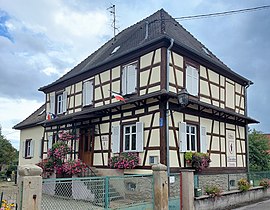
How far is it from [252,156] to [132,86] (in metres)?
13.5

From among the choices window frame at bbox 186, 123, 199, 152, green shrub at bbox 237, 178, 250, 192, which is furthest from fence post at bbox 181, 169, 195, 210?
green shrub at bbox 237, 178, 250, 192

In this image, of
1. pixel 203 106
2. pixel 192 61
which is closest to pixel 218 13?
pixel 192 61

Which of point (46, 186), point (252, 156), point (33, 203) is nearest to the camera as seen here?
point (33, 203)

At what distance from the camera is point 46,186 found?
6.28 m

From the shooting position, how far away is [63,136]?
15367 mm

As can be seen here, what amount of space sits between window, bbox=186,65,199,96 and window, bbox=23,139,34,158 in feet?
43.0

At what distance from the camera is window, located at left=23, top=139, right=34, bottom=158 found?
21.2 meters

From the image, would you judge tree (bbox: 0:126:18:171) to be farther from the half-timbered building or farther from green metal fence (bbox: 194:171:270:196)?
green metal fence (bbox: 194:171:270:196)

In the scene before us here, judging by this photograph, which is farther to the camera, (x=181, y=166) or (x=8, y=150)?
(x=8, y=150)

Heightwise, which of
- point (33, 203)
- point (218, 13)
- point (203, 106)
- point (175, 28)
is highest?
point (175, 28)

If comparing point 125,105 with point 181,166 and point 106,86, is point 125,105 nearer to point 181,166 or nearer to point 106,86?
point 106,86

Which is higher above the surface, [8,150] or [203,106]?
[203,106]

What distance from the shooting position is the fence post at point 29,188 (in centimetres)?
511

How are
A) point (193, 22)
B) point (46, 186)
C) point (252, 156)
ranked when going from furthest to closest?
point (252, 156) < point (193, 22) < point (46, 186)
